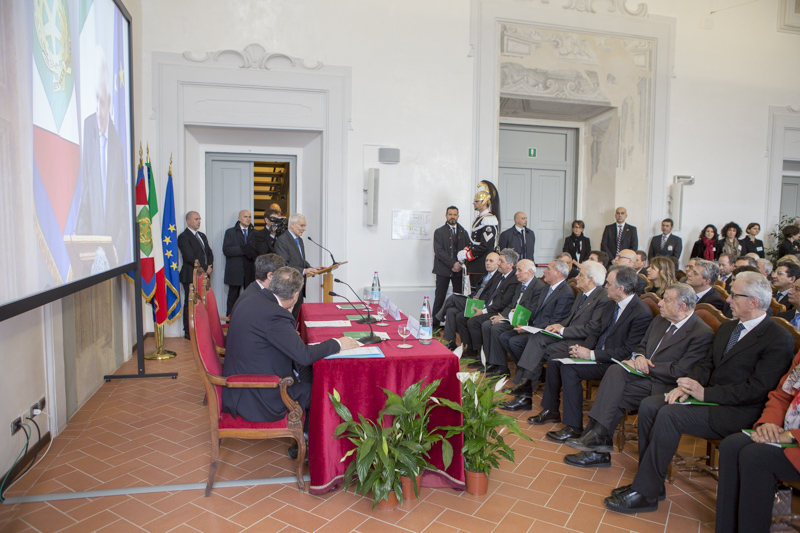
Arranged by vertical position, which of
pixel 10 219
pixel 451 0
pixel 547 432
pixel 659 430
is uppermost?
pixel 451 0

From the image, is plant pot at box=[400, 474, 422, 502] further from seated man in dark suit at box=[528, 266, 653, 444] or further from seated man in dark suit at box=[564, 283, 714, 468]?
seated man in dark suit at box=[528, 266, 653, 444]

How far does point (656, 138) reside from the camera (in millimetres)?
8336

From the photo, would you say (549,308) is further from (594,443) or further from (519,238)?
(519,238)

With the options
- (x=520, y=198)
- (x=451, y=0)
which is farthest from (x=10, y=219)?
(x=520, y=198)

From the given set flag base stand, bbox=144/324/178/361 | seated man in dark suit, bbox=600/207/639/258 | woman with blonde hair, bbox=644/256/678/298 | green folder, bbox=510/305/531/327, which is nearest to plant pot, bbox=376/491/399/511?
green folder, bbox=510/305/531/327

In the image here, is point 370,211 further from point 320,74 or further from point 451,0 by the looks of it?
point 451,0

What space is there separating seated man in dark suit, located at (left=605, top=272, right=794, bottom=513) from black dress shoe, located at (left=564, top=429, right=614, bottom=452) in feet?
1.41

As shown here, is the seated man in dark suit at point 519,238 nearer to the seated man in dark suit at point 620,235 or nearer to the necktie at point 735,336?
the seated man in dark suit at point 620,235

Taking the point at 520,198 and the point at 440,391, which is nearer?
the point at 440,391

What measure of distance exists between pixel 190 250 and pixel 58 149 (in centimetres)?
381

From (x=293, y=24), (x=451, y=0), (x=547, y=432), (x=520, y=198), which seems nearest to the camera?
(x=547, y=432)

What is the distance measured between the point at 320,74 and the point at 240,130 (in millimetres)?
1286

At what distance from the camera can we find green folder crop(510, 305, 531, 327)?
4426mm

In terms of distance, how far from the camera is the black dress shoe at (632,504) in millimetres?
2668
